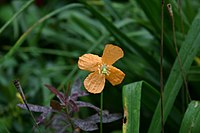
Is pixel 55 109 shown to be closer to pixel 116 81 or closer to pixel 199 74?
pixel 116 81

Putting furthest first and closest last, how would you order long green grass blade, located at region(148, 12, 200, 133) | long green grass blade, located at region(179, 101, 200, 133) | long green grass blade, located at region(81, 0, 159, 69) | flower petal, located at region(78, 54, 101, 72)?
long green grass blade, located at region(81, 0, 159, 69) < long green grass blade, located at region(148, 12, 200, 133) < long green grass blade, located at region(179, 101, 200, 133) < flower petal, located at region(78, 54, 101, 72)

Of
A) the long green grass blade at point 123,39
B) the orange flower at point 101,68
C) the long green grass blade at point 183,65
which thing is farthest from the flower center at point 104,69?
the long green grass blade at point 123,39

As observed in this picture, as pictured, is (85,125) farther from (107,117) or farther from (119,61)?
(119,61)

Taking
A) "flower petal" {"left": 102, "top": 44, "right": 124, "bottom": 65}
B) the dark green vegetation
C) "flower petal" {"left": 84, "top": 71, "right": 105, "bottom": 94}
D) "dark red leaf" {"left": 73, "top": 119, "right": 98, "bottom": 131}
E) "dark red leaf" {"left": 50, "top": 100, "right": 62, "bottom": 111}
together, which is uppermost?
"flower petal" {"left": 102, "top": 44, "right": 124, "bottom": 65}

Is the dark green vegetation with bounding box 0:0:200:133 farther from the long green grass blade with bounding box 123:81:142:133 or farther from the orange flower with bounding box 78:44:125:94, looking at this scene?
the orange flower with bounding box 78:44:125:94

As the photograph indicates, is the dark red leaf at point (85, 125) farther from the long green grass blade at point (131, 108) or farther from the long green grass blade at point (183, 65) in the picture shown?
the long green grass blade at point (183, 65)

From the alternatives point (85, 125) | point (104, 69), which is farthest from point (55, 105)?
point (104, 69)

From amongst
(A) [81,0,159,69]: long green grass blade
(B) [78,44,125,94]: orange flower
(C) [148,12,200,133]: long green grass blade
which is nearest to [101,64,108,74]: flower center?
(B) [78,44,125,94]: orange flower

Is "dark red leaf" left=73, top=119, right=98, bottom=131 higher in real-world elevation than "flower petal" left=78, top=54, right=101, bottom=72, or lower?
lower
